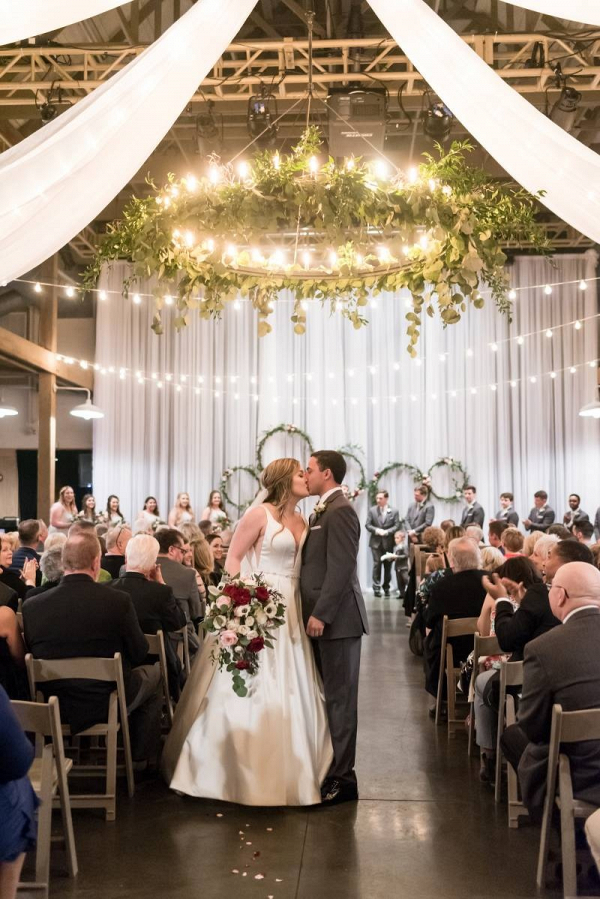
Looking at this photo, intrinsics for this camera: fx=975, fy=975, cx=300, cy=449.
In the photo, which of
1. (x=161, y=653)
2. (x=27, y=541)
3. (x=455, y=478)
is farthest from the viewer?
(x=455, y=478)

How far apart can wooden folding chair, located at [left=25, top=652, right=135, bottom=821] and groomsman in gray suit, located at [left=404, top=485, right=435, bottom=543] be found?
9817 mm

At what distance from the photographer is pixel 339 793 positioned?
473 centimetres

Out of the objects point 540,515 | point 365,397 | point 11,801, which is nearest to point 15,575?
point 11,801

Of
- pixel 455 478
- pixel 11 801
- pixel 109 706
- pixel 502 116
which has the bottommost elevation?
pixel 109 706

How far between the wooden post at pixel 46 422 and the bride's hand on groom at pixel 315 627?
34.8 ft

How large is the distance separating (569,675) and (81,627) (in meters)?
2.23

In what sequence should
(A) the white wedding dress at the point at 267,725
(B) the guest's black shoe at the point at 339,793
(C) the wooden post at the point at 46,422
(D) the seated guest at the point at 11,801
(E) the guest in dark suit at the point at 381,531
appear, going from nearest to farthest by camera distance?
(D) the seated guest at the point at 11,801 < (A) the white wedding dress at the point at 267,725 < (B) the guest's black shoe at the point at 339,793 < (C) the wooden post at the point at 46,422 < (E) the guest in dark suit at the point at 381,531

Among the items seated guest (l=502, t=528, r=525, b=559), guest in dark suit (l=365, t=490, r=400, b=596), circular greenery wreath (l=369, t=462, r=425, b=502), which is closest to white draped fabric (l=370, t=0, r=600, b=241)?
seated guest (l=502, t=528, r=525, b=559)

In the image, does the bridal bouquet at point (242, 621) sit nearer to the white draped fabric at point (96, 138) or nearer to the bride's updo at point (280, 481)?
the bride's updo at point (280, 481)

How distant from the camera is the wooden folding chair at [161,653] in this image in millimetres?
5340

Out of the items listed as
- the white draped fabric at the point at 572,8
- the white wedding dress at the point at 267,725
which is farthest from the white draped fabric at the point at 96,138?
the white wedding dress at the point at 267,725

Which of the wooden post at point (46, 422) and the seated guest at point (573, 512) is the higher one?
the wooden post at point (46, 422)

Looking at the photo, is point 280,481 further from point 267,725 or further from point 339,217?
point 339,217

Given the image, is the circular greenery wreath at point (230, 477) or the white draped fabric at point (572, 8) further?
the circular greenery wreath at point (230, 477)
